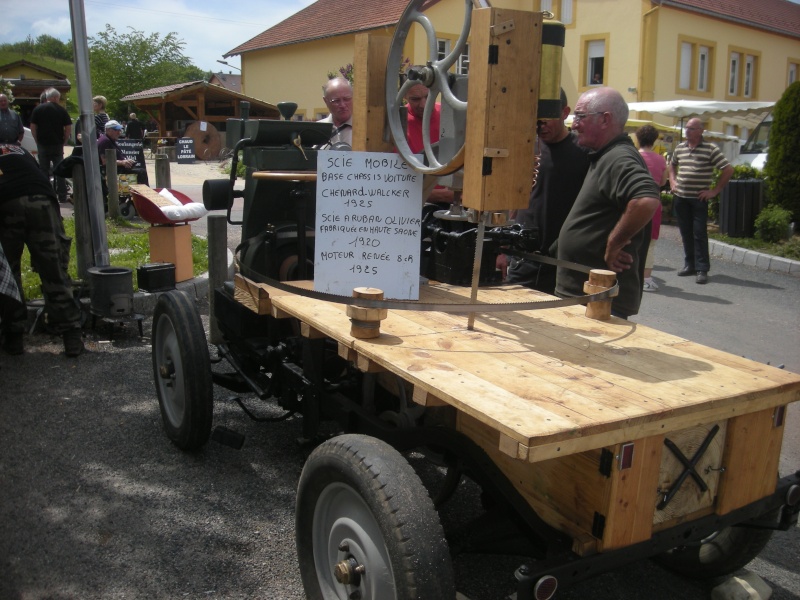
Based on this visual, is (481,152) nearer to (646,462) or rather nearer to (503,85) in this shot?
(503,85)

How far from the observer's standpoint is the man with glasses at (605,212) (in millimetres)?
3770

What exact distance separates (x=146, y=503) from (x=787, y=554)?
9.46 ft

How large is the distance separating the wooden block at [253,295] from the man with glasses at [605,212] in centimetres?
153

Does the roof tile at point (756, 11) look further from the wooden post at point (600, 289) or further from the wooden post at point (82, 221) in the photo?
the wooden post at point (600, 289)

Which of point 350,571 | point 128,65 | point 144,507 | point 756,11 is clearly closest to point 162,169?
point 144,507

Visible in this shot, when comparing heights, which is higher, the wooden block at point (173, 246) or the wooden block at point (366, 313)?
the wooden block at point (366, 313)

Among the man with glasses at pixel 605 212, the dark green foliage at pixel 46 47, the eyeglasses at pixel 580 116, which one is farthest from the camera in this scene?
the dark green foliage at pixel 46 47

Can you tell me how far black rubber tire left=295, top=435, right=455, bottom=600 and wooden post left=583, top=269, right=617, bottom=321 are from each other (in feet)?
4.01

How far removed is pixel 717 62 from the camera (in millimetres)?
30422

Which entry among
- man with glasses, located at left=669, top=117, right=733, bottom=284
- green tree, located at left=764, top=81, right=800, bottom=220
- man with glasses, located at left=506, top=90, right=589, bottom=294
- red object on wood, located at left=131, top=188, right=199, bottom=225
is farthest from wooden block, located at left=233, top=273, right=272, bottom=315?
green tree, located at left=764, top=81, right=800, bottom=220

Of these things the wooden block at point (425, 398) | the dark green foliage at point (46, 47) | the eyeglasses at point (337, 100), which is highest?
the dark green foliage at point (46, 47)

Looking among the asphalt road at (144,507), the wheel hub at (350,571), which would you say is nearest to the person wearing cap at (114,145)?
the asphalt road at (144,507)

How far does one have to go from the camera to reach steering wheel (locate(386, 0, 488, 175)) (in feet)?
8.95

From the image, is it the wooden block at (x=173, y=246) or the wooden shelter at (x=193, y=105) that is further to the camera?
the wooden shelter at (x=193, y=105)
